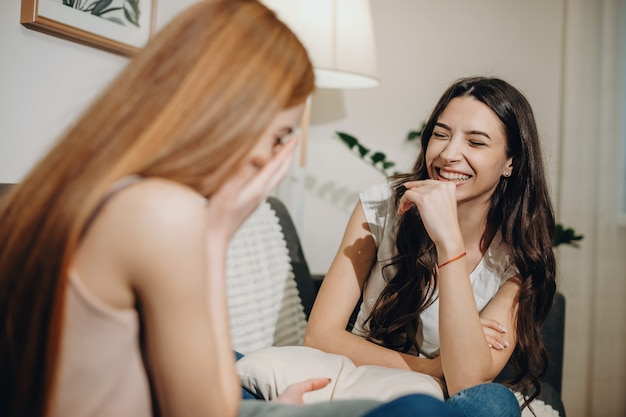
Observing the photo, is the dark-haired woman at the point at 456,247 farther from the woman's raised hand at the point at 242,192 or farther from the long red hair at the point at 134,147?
the long red hair at the point at 134,147

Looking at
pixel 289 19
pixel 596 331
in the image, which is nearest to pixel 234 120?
pixel 289 19

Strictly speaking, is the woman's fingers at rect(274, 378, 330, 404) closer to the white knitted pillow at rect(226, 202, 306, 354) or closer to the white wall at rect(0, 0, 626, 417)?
the white knitted pillow at rect(226, 202, 306, 354)

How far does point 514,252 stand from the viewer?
1.59m

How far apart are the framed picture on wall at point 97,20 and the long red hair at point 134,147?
0.86 metres

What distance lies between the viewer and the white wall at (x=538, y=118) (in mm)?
2752

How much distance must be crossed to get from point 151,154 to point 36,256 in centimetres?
16

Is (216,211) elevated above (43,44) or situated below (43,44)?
below

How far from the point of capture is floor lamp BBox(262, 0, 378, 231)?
1971 millimetres

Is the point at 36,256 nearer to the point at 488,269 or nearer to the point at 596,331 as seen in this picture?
the point at 488,269

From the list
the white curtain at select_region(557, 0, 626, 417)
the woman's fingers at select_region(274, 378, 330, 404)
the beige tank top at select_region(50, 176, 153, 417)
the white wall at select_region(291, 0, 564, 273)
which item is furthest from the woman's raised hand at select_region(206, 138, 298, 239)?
the white curtain at select_region(557, 0, 626, 417)

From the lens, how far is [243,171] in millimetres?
768

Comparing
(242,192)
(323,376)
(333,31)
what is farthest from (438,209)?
(333,31)

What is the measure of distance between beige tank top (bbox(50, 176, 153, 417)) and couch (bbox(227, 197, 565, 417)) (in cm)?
94

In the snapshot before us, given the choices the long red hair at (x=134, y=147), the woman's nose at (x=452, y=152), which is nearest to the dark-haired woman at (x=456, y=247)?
the woman's nose at (x=452, y=152)
